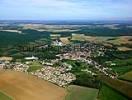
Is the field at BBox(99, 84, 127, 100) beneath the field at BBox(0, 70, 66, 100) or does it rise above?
above

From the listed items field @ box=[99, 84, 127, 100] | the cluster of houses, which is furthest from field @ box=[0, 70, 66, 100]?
field @ box=[99, 84, 127, 100]

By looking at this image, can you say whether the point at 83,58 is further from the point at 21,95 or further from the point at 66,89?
the point at 21,95

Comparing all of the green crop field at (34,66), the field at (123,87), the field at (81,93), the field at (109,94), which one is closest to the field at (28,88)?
the field at (81,93)

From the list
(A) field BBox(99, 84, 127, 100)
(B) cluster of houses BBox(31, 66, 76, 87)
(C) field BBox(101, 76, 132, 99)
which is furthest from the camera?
(B) cluster of houses BBox(31, 66, 76, 87)

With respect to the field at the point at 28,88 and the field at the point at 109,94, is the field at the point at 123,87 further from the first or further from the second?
the field at the point at 28,88

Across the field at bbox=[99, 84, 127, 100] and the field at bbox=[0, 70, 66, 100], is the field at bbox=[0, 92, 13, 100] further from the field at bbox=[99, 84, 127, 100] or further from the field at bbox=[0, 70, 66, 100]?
the field at bbox=[99, 84, 127, 100]

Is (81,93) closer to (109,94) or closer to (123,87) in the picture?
(109,94)
